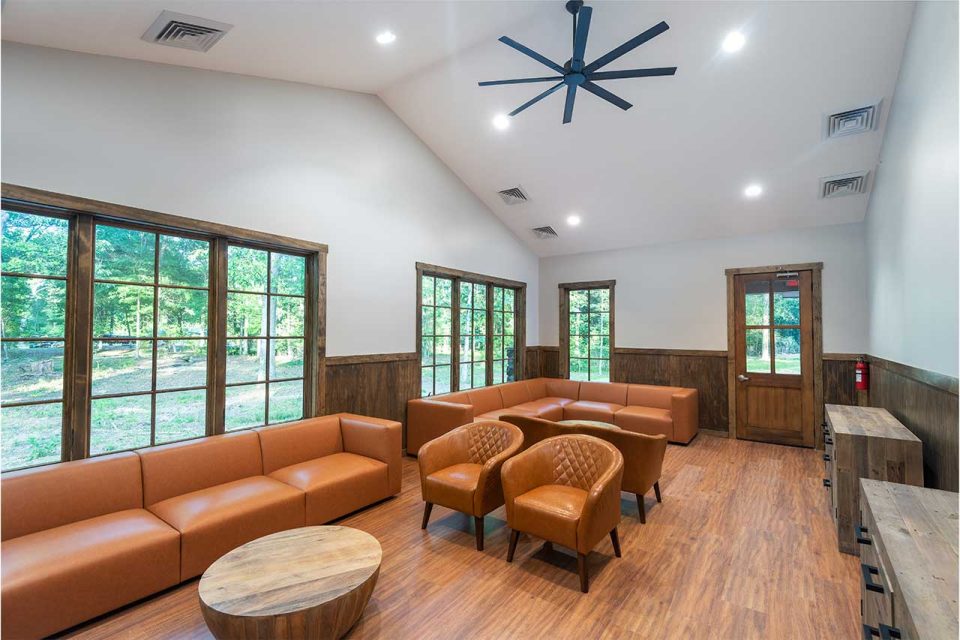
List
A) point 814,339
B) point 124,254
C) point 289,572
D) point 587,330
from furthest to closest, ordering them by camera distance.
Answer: point 587,330 → point 814,339 → point 124,254 → point 289,572

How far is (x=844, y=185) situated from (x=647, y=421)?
11.1ft

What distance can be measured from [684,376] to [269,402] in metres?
5.42

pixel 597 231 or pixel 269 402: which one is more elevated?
pixel 597 231

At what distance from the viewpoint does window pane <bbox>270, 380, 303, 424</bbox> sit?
3842 mm

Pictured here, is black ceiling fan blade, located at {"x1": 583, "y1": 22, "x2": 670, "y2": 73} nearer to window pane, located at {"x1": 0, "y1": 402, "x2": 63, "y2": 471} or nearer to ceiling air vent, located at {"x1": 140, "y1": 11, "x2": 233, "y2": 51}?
ceiling air vent, located at {"x1": 140, "y1": 11, "x2": 233, "y2": 51}

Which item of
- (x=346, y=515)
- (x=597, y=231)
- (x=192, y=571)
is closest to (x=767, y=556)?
(x=346, y=515)

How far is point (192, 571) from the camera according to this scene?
2.44 metres

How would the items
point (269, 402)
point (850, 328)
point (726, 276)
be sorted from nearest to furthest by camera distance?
point (269, 402) → point (850, 328) → point (726, 276)

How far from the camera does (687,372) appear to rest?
618 cm

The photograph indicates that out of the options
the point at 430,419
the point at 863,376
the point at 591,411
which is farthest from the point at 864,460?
the point at 430,419

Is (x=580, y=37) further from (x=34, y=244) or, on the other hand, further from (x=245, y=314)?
(x=34, y=244)

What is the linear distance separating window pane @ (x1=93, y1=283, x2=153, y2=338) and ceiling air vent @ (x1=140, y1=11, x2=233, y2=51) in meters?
1.65

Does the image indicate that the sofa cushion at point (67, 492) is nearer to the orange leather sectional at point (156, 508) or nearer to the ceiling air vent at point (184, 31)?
the orange leather sectional at point (156, 508)

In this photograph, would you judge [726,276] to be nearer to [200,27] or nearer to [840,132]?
[840,132]
